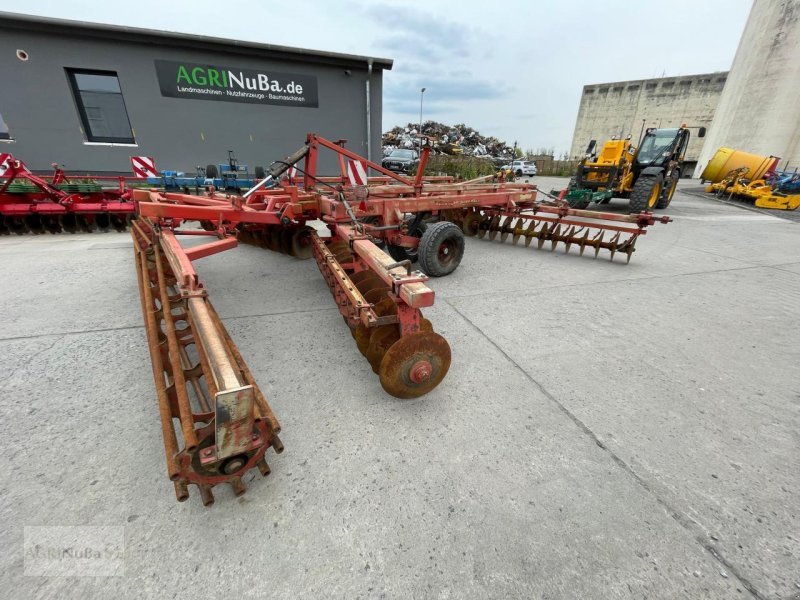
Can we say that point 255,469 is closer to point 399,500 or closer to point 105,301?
point 399,500

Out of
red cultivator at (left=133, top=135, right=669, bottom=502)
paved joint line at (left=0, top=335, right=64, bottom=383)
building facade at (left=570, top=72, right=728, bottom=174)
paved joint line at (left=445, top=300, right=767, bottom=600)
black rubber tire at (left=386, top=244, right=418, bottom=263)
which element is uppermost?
building facade at (left=570, top=72, right=728, bottom=174)

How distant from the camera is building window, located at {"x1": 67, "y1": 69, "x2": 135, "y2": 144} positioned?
898 cm

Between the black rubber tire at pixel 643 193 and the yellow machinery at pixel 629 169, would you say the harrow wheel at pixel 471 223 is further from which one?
the black rubber tire at pixel 643 193

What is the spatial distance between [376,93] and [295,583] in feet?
40.0

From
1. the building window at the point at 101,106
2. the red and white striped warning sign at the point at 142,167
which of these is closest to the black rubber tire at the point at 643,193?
the red and white striped warning sign at the point at 142,167

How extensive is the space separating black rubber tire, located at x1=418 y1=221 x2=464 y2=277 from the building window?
1051cm

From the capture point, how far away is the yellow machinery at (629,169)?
8977mm

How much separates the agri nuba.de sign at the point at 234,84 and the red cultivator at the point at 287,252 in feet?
22.5

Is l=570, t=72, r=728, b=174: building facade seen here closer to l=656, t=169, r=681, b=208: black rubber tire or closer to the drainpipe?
l=656, t=169, r=681, b=208: black rubber tire

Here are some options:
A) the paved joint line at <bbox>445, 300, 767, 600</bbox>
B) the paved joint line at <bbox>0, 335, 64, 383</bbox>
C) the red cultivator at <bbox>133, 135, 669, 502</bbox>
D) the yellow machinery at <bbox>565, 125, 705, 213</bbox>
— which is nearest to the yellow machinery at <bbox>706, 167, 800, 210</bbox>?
the yellow machinery at <bbox>565, 125, 705, 213</bbox>

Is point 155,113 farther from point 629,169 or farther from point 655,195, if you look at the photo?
point 655,195

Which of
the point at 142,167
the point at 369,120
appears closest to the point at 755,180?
the point at 369,120

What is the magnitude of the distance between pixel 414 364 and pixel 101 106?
41.8 feet

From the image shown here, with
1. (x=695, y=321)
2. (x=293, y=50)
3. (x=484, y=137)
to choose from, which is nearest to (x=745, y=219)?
(x=695, y=321)
